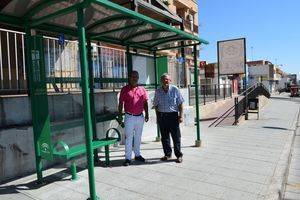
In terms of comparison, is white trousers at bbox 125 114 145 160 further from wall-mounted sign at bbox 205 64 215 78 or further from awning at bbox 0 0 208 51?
wall-mounted sign at bbox 205 64 215 78

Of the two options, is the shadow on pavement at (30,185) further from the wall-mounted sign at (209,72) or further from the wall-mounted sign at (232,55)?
the wall-mounted sign at (209,72)

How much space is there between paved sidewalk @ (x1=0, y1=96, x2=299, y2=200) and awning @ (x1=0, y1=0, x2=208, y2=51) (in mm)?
2437

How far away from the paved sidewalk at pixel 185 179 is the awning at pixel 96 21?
244 cm

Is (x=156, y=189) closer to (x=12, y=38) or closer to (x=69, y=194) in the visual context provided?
(x=69, y=194)

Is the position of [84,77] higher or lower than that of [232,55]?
lower

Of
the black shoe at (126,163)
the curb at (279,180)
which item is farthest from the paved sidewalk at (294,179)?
the black shoe at (126,163)

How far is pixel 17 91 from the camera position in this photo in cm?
632

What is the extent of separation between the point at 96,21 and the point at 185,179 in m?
3.02

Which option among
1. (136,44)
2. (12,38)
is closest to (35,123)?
(12,38)

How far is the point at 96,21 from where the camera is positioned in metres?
6.01

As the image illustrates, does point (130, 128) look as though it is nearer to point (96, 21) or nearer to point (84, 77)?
point (96, 21)

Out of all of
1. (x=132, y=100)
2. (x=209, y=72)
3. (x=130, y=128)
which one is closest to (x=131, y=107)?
(x=132, y=100)

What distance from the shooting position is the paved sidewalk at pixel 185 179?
16.5 feet

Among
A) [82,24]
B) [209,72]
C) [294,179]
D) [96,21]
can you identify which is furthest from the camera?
[209,72]
